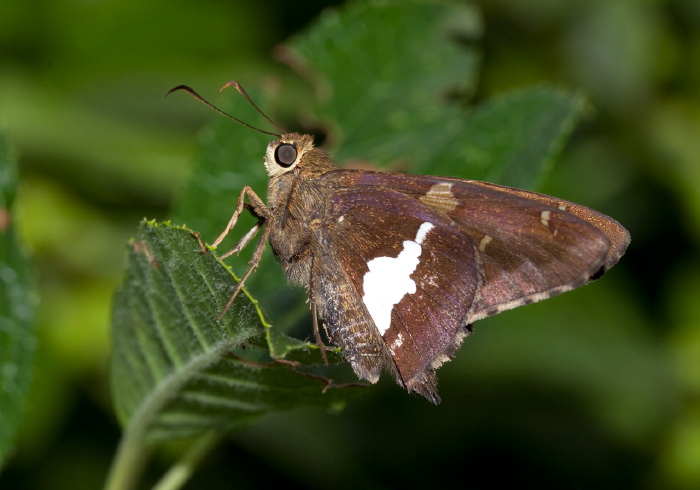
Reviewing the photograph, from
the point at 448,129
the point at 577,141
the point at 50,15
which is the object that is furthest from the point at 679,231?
the point at 50,15

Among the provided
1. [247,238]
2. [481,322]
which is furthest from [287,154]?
[481,322]

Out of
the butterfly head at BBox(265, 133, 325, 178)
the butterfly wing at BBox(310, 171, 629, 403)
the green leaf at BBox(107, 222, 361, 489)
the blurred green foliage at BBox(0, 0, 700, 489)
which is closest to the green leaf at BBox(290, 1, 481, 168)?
the butterfly head at BBox(265, 133, 325, 178)

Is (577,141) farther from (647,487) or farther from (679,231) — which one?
(647,487)

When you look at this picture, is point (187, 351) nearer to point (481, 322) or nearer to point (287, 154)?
point (287, 154)

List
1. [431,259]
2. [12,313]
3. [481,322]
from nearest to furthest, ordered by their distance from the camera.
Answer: [12,313] → [431,259] → [481,322]

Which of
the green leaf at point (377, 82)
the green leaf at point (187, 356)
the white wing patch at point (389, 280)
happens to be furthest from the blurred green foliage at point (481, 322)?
the green leaf at point (187, 356)

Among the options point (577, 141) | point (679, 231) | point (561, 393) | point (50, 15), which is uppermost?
point (50, 15)

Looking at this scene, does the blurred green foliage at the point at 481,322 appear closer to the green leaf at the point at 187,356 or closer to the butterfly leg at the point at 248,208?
the butterfly leg at the point at 248,208
